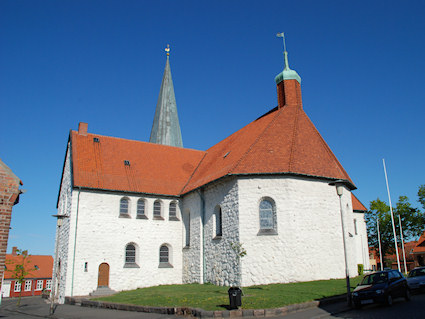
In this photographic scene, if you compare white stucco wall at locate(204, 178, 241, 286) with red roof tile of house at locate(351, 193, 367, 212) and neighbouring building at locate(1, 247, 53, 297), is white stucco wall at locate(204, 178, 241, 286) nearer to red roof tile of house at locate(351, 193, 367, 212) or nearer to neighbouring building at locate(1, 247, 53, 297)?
red roof tile of house at locate(351, 193, 367, 212)

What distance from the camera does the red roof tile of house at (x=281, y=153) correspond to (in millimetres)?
19531

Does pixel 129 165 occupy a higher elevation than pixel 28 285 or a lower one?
higher

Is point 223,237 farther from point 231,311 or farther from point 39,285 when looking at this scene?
point 39,285

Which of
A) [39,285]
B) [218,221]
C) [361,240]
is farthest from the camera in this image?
[39,285]

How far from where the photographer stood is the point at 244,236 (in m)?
18.7

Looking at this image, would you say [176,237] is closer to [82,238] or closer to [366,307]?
[82,238]

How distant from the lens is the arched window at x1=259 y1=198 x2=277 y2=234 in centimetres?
1897

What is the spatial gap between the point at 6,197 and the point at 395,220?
44.2 meters

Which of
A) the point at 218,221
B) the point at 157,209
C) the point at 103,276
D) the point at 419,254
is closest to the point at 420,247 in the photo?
the point at 419,254

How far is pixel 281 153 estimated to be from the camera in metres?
20.2

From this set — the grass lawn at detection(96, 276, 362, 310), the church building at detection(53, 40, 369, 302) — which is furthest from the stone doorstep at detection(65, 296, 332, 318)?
the church building at detection(53, 40, 369, 302)

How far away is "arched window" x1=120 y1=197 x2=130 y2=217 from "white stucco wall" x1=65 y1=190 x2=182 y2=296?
0.24 meters

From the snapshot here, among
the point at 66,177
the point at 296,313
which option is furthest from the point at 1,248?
the point at 66,177

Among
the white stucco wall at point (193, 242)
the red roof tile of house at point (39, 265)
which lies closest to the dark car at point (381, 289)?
the white stucco wall at point (193, 242)
